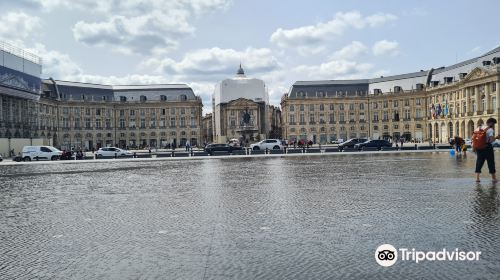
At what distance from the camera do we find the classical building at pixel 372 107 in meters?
110

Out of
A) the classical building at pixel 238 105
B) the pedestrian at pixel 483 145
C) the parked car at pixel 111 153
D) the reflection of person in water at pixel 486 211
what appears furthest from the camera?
the classical building at pixel 238 105

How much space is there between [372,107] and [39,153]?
98.0 meters

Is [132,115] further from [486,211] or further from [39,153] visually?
[486,211]

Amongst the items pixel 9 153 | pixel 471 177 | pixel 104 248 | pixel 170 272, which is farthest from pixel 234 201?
pixel 9 153

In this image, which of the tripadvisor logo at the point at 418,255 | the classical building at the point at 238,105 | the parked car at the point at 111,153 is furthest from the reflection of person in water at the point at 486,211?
the classical building at the point at 238,105

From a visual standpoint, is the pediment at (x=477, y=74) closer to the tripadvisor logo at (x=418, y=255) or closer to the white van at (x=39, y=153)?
the white van at (x=39, y=153)

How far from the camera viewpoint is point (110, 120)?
124312 millimetres

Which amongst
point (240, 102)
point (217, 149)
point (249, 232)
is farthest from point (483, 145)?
point (240, 102)

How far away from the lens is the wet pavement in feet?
20.9

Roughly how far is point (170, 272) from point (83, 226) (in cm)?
427

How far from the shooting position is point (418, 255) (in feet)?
22.4

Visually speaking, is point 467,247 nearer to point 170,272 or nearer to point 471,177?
point 170,272

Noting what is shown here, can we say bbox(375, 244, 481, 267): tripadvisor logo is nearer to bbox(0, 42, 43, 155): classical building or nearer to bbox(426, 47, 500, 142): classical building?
bbox(0, 42, 43, 155): classical building

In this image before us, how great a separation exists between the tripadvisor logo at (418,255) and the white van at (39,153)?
48038 mm
